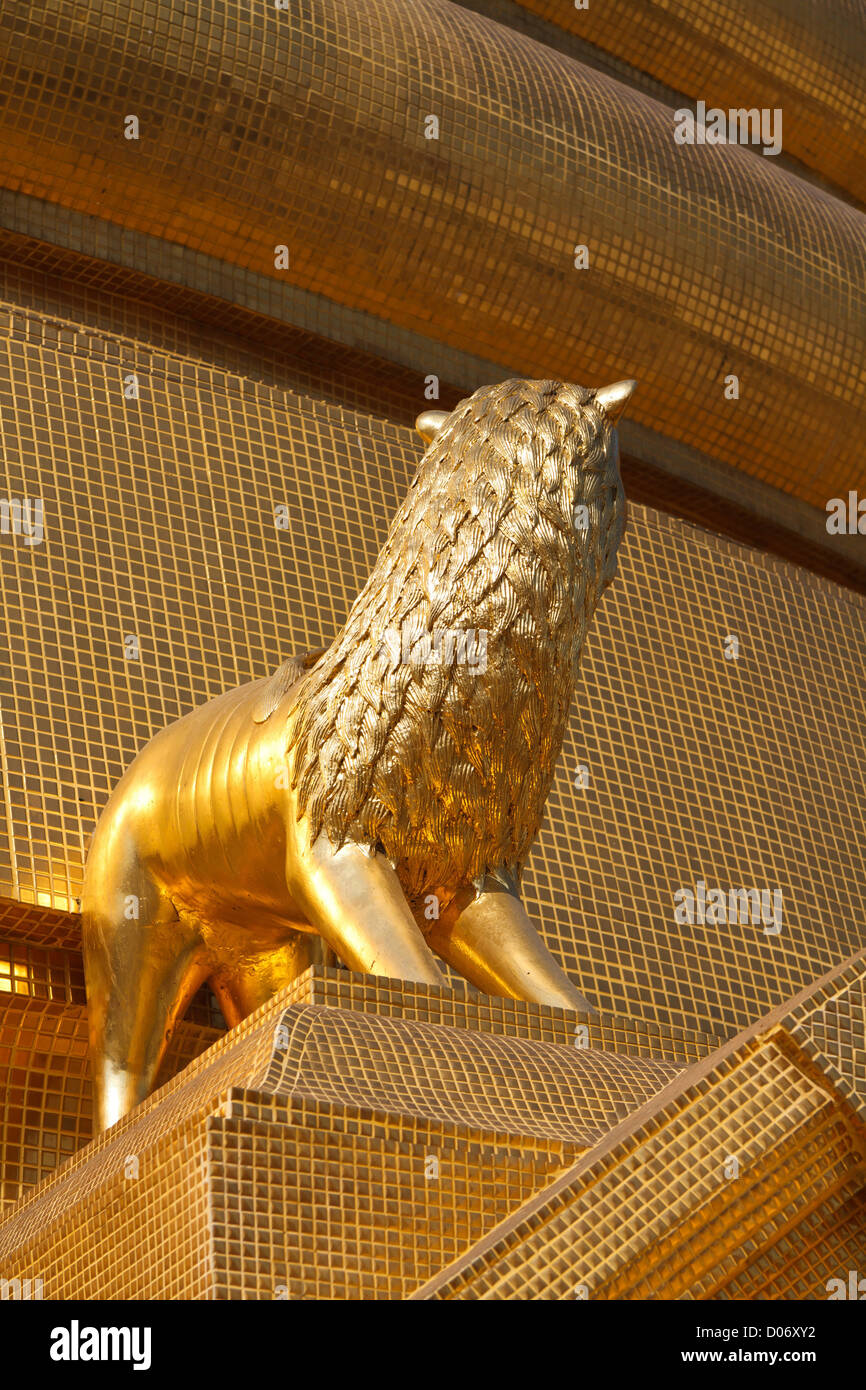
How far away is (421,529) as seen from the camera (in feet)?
15.7

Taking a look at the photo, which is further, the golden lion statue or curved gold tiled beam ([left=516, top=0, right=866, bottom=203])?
curved gold tiled beam ([left=516, top=0, right=866, bottom=203])

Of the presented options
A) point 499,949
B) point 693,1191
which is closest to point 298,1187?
point 693,1191

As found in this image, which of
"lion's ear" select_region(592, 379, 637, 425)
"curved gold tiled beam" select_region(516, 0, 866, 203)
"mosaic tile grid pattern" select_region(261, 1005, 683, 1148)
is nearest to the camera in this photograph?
"mosaic tile grid pattern" select_region(261, 1005, 683, 1148)

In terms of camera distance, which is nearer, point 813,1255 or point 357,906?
point 813,1255

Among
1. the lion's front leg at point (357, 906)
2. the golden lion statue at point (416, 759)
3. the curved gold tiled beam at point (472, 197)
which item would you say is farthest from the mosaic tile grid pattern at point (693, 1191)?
the curved gold tiled beam at point (472, 197)

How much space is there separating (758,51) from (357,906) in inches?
211

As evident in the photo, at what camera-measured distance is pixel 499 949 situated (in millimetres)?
4629

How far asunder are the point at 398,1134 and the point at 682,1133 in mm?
473

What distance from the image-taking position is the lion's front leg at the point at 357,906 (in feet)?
14.2

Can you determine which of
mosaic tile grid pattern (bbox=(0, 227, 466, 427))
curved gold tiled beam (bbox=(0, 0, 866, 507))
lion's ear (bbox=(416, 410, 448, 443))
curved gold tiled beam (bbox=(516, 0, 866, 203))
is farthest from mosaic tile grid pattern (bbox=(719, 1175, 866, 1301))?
curved gold tiled beam (bbox=(516, 0, 866, 203))

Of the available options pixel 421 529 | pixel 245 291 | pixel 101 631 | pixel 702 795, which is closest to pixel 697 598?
pixel 702 795

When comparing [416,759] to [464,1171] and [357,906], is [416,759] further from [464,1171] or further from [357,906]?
[464,1171]

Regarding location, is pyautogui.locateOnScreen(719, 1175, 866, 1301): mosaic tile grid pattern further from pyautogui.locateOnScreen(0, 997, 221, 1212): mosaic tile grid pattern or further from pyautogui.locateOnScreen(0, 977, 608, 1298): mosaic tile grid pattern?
pyautogui.locateOnScreen(0, 997, 221, 1212): mosaic tile grid pattern

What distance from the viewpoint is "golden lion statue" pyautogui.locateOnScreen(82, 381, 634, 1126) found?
4586mm
